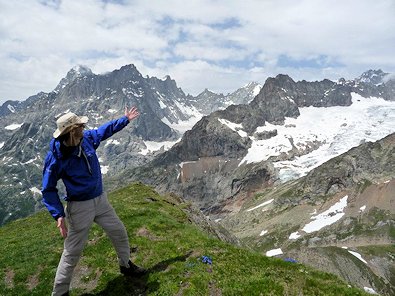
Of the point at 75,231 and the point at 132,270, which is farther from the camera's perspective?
the point at 132,270

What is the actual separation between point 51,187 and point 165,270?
775 cm

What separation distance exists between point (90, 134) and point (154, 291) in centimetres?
767

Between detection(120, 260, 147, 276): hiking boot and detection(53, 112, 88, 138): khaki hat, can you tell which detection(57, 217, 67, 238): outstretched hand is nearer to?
detection(53, 112, 88, 138): khaki hat

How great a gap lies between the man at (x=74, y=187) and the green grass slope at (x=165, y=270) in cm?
337

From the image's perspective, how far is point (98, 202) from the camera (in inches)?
655

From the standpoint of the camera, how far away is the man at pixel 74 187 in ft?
50.4

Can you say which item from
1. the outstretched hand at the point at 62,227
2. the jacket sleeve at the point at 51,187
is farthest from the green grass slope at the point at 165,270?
the jacket sleeve at the point at 51,187

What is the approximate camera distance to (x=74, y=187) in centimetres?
1588

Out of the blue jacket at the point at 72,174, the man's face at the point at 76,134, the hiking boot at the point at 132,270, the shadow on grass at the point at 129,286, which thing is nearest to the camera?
the man's face at the point at 76,134

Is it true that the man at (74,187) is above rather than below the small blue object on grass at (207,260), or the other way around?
above

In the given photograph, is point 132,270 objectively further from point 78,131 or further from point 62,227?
point 78,131

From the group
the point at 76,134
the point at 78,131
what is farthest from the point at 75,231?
the point at 78,131

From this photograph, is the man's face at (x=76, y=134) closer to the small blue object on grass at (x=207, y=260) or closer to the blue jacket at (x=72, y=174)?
the blue jacket at (x=72, y=174)

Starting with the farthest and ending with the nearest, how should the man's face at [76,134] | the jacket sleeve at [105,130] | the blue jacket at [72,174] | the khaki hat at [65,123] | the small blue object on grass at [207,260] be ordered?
the small blue object on grass at [207,260] → the jacket sleeve at [105,130] → the blue jacket at [72,174] → the man's face at [76,134] → the khaki hat at [65,123]
